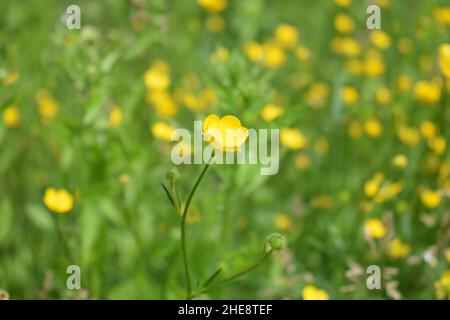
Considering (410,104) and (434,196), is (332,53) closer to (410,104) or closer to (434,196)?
(410,104)

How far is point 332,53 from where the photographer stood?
11.3 feet

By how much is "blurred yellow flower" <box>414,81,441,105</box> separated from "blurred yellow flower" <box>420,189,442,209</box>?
431 millimetres

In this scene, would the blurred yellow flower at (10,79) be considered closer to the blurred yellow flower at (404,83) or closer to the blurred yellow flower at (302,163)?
the blurred yellow flower at (302,163)

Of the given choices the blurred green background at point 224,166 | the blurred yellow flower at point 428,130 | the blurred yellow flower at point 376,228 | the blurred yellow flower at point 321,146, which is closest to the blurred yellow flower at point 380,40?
the blurred green background at point 224,166

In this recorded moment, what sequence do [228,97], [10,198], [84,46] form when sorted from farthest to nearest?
[10,198] < [84,46] < [228,97]

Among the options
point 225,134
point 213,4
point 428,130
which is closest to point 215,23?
point 213,4

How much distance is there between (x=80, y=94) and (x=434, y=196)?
1121 millimetres

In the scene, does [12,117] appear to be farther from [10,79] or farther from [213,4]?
[213,4]

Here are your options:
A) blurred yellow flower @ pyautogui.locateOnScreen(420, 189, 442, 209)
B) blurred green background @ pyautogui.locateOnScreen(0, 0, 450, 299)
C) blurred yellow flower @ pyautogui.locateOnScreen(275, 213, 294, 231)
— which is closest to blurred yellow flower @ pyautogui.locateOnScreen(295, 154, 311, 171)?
blurred green background @ pyautogui.locateOnScreen(0, 0, 450, 299)

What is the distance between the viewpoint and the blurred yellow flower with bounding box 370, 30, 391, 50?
3040 mm

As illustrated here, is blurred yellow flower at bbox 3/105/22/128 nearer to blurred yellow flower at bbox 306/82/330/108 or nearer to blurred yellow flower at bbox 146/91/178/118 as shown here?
blurred yellow flower at bbox 146/91/178/118

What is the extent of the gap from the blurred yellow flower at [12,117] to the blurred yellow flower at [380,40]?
1.46m
